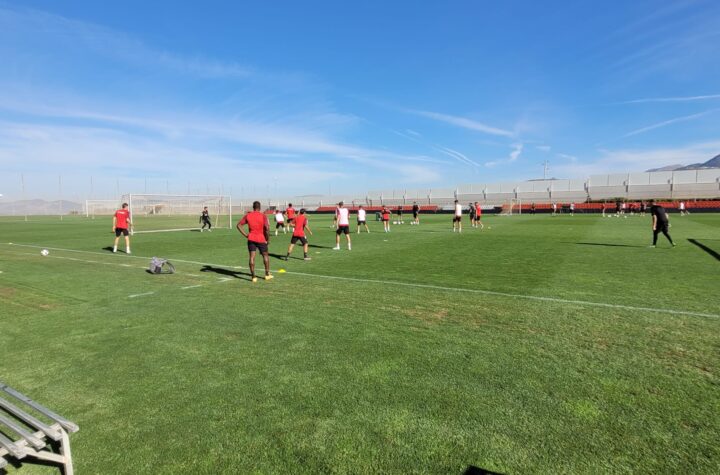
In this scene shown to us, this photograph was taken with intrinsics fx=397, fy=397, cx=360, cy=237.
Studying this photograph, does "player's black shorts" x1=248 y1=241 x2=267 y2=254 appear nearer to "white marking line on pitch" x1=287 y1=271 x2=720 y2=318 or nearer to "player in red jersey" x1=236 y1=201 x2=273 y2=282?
"player in red jersey" x1=236 y1=201 x2=273 y2=282

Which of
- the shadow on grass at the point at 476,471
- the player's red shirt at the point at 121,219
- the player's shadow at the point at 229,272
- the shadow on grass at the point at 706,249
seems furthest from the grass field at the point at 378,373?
the player's red shirt at the point at 121,219

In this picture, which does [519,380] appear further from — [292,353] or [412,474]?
[292,353]

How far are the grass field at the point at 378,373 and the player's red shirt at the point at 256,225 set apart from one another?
134 cm

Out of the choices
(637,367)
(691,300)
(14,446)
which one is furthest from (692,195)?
(14,446)

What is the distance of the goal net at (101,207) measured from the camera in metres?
72.9

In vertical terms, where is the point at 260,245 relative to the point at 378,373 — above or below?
above

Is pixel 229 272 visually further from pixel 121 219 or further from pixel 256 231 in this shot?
pixel 121 219

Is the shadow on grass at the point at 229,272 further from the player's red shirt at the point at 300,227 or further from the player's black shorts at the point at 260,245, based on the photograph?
the player's red shirt at the point at 300,227

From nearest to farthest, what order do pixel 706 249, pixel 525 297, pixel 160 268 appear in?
1. pixel 525 297
2. pixel 160 268
3. pixel 706 249

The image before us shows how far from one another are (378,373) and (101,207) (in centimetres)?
8908

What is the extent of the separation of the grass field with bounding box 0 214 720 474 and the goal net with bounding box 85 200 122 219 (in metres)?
74.3

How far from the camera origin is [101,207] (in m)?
77.5

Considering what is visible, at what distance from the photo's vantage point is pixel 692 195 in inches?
2473

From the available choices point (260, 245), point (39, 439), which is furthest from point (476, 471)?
point (260, 245)
